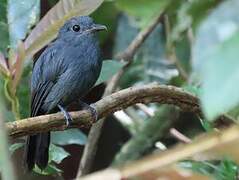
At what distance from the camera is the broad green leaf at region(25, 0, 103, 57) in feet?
5.41

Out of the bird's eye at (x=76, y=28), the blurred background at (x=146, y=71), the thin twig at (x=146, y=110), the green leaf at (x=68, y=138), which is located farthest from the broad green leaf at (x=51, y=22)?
the thin twig at (x=146, y=110)

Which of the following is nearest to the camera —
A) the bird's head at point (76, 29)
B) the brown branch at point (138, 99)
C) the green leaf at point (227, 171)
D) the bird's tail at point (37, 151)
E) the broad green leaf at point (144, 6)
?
the broad green leaf at point (144, 6)

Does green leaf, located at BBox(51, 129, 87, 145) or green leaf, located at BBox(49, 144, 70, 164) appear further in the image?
green leaf, located at BBox(51, 129, 87, 145)

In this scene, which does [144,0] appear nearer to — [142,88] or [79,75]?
[142,88]

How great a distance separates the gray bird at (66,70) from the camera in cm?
300

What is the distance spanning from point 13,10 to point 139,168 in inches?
72.9

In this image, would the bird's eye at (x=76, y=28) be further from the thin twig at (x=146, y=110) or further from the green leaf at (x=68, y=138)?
the green leaf at (x=68, y=138)

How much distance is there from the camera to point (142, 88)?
2.17 m

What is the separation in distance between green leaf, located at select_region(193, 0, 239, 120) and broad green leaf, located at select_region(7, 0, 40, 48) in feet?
5.70

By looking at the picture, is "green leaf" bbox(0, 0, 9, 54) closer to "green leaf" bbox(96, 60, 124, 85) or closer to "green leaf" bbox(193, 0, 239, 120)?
"green leaf" bbox(96, 60, 124, 85)

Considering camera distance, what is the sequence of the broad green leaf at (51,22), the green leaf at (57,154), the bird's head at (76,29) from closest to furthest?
1. the broad green leaf at (51,22)
2. the green leaf at (57,154)
3. the bird's head at (76,29)

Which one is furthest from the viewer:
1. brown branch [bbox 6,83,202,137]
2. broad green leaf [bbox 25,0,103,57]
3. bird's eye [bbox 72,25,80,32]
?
bird's eye [bbox 72,25,80,32]

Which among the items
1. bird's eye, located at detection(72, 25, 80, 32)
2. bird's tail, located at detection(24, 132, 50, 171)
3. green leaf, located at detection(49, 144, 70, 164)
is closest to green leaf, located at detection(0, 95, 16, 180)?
green leaf, located at detection(49, 144, 70, 164)

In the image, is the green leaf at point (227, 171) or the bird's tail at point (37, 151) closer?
the green leaf at point (227, 171)
